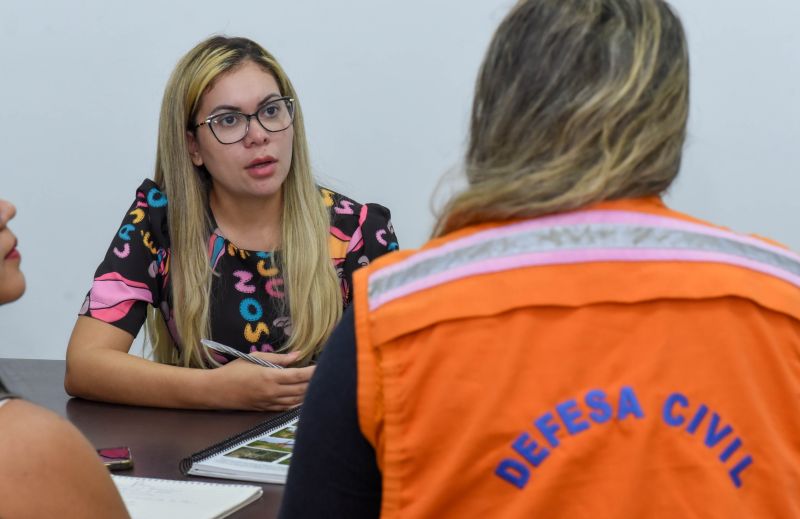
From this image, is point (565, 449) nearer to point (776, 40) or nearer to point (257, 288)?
point (257, 288)

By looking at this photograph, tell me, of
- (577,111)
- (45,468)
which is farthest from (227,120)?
(577,111)

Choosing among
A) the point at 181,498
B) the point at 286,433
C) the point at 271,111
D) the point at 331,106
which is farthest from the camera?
the point at 331,106

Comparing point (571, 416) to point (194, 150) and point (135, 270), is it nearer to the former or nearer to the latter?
point (135, 270)

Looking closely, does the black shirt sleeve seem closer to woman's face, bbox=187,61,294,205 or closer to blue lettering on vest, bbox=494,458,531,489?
blue lettering on vest, bbox=494,458,531,489

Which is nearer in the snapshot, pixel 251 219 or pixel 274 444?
pixel 274 444

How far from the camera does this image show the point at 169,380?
6.81 ft

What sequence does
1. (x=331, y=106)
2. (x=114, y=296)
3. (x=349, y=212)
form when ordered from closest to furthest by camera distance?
1. (x=114, y=296)
2. (x=349, y=212)
3. (x=331, y=106)

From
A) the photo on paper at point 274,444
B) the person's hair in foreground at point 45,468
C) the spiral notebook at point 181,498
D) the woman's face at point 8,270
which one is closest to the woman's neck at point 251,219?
the photo on paper at point 274,444

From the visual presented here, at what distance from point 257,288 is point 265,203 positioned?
22 centimetres

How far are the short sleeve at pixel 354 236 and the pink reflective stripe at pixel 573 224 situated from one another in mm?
1479

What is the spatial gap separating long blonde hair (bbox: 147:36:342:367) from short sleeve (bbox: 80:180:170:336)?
3cm

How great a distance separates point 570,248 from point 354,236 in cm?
158

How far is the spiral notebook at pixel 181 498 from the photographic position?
1438 millimetres

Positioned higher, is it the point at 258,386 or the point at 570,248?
the point at 570,248
